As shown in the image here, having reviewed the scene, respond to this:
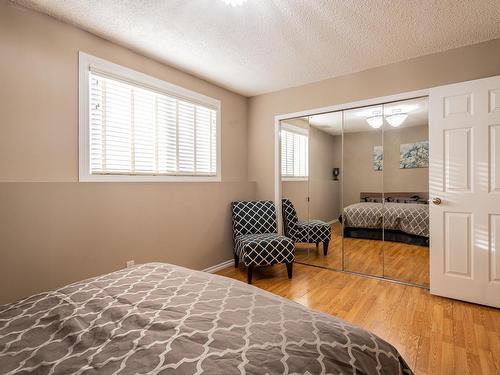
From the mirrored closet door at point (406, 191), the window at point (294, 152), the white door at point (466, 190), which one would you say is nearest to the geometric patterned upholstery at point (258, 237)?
the window at point (294, 152)

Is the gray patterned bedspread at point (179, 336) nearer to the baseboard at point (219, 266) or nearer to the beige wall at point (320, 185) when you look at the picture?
the baseboard at point (219, 266)

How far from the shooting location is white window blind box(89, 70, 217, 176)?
2.48 meters

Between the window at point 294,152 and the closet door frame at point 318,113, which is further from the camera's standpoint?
the window at point 294,152

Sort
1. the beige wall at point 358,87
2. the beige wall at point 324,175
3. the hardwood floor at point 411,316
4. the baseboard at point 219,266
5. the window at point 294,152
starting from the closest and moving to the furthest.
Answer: the hardwood floor at point 411,316 < the beige wall at point 358,87 < the baseboard at point 219,266 < the beige wall at point 324,175 < the window at point 294,152

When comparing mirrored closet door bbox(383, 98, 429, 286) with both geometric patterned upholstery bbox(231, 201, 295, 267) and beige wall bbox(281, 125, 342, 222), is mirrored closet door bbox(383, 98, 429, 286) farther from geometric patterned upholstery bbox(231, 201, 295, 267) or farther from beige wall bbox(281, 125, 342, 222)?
geometric patterned upholstery bbox(231, 201, 295, 267)

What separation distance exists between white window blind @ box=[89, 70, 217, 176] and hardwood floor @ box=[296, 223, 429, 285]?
1.86 meters

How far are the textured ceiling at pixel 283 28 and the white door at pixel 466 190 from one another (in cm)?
61

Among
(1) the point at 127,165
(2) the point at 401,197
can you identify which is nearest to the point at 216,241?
(1) the point at 127,165

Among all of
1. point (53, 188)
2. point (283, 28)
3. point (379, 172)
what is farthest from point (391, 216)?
point (53, 188)

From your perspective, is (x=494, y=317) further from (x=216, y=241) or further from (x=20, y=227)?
(x=20, y=227)

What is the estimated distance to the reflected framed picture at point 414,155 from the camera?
3000mm

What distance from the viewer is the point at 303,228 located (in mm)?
3906

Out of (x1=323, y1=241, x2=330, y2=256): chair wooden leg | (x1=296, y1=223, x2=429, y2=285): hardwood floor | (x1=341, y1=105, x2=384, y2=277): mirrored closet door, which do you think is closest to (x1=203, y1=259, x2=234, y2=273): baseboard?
(x1=296, y1=223, x2=429, y2=285): hardwood floor

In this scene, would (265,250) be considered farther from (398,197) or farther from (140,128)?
(140,128)
